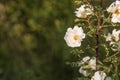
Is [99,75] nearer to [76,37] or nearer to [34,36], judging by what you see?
[76,37]

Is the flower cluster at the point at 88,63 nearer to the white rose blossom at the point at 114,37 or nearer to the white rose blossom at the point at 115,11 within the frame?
the white rose blossom at the point at 114,37

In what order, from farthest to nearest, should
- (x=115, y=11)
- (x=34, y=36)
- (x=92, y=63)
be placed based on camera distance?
(x=34, y=36) < (x=92, y=63) < (x=115, y=11)

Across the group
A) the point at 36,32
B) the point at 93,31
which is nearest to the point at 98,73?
the point at 93,31

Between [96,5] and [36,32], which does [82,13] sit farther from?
[36,32]

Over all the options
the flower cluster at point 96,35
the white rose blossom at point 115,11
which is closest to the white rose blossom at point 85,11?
the flower cluster at point 96,35

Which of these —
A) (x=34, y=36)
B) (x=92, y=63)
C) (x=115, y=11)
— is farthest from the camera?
(x=34, y=36)

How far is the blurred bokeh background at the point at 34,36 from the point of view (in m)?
5.06

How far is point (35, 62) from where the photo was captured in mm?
5383

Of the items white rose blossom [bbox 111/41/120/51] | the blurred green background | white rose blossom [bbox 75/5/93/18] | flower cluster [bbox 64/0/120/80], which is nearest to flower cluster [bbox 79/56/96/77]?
flower cluster [bbox 64/0/120/80]

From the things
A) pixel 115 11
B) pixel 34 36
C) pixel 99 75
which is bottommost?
pixel 99 75

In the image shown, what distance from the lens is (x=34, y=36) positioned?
580 cm

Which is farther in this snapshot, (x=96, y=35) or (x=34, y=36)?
(x=34, y=36)

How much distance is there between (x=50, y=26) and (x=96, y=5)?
2.48 metres

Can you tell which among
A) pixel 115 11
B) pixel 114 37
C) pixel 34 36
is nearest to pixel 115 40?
pixel 114 37
